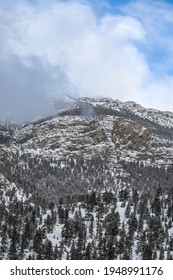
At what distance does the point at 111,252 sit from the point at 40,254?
107 feet
